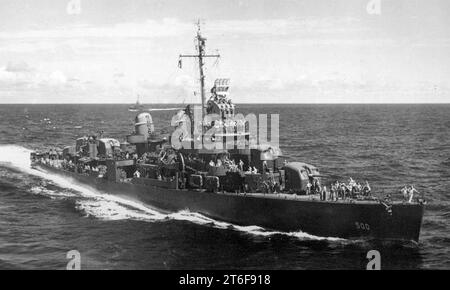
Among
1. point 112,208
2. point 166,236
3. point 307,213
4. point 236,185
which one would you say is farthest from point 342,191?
point 112,208

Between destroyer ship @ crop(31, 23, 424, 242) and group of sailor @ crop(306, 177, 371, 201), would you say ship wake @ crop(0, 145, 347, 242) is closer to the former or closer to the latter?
destroyer ship @ crop(31, 23, 424, 242)

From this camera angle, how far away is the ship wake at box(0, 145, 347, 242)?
1107 inches

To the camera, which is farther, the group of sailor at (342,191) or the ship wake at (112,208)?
the ship wake at (112,208)

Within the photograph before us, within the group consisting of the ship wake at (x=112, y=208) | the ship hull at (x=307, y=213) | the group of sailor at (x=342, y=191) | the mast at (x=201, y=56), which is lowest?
the ship wake at (x=112, y=208)

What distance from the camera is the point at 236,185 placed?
96.5 ft

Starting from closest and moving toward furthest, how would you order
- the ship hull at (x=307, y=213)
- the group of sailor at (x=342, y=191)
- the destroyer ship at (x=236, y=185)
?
the ship hull at (x=307, y=213)
the destroyer ship at (x=236, y=185)
the group of sailor at (x=342, y=191)

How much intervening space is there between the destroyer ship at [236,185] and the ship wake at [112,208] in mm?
403

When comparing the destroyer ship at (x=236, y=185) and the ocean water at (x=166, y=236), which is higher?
the destroyer ship at (x=236, y=185)

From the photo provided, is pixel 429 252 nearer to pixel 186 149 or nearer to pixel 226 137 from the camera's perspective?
pixel 226 137

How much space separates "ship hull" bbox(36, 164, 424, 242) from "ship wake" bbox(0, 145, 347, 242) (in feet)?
1.26

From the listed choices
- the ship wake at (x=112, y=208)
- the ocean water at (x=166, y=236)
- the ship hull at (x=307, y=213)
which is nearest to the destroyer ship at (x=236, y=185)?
the ship hull at (x=307, y=213)

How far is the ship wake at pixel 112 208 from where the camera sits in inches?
1107

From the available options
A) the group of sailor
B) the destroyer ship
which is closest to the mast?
the destroyer ship

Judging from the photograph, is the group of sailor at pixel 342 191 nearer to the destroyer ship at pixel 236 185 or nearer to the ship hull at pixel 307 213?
the destroyer ship at pixel 236 185
